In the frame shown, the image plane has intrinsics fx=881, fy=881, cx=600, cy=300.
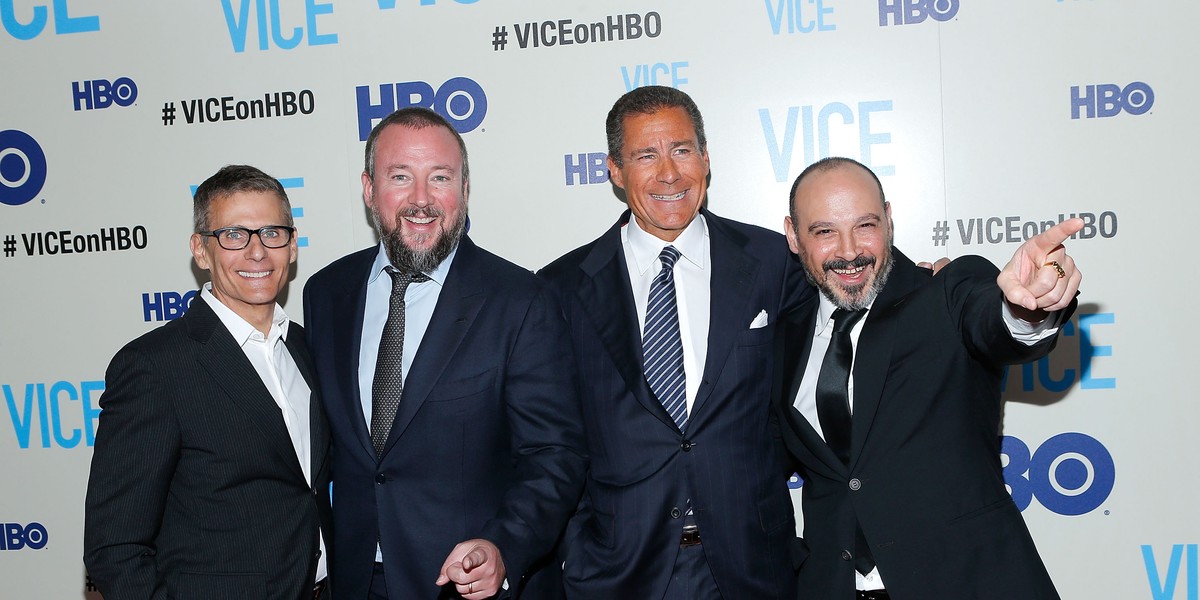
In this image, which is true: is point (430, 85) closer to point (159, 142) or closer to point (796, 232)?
point (159, 142)

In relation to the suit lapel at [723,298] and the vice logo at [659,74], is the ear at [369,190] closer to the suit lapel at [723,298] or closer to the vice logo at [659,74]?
the suit lapel at [723,298]

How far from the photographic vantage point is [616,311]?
8.57 feet

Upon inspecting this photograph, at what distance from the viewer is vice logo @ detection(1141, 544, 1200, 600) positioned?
3.31 metres

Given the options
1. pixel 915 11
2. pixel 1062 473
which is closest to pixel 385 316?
pixel 915 11

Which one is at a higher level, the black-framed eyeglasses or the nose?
the nose

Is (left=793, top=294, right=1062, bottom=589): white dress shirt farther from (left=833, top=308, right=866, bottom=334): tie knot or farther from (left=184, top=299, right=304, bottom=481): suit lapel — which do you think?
(left=184, top=299, right=304, bottom=481): suit lapel

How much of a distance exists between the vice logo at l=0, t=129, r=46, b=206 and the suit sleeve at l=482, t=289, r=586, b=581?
8.52 feet

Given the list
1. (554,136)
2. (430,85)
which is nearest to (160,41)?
(430,85)

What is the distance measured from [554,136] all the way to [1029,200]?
182 cm

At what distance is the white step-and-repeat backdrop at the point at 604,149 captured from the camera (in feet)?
10.7

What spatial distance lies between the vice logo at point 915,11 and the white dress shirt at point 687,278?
1.22 m

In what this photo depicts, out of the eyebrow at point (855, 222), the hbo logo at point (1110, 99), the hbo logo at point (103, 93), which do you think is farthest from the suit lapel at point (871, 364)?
the hbo logo at point (103, 93)

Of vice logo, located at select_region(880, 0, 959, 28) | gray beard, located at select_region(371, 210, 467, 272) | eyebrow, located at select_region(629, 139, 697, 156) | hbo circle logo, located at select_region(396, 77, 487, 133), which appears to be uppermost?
vice logo, located at select_region(880, 0, 959, 28)

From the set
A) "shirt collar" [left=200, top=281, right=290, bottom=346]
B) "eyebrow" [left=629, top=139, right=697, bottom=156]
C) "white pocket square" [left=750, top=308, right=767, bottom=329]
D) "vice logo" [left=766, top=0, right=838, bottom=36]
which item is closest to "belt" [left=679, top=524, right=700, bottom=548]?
"white pocket square" [left=750, top=308, right=767, bottom=329]
